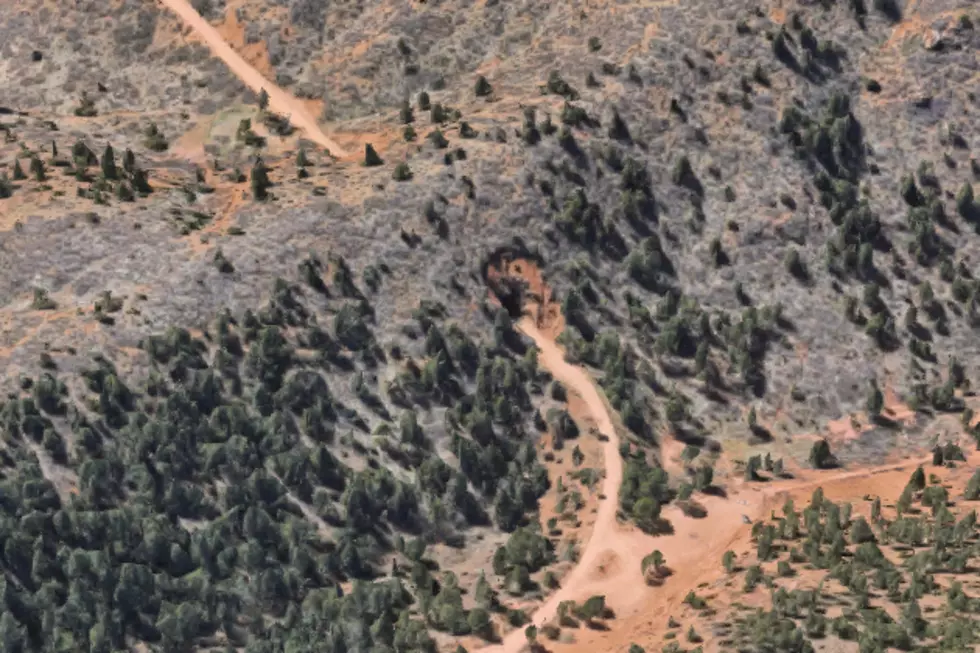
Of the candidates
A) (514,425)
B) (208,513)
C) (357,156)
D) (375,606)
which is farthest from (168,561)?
(357,156)

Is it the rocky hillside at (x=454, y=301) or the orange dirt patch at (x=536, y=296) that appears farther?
the orange dirt patch at (x=536, y=296)

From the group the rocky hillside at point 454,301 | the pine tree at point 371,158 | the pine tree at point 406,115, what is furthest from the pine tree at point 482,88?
the pine tree at point 371,158

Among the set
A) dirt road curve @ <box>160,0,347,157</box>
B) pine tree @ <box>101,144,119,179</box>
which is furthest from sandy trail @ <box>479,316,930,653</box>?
pine tree @ <box>101,144,119,179</box>

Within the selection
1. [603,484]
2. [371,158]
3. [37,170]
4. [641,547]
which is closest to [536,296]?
[603,484]

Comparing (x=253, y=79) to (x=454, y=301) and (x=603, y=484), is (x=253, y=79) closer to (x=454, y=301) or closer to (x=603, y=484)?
(x=454, y=301)

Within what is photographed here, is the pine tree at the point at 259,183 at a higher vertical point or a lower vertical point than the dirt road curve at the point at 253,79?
lower

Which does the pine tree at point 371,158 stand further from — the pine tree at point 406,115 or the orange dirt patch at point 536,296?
the orange dirt patch at point 536,296

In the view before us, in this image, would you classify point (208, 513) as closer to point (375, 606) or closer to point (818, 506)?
point (375, 606)
